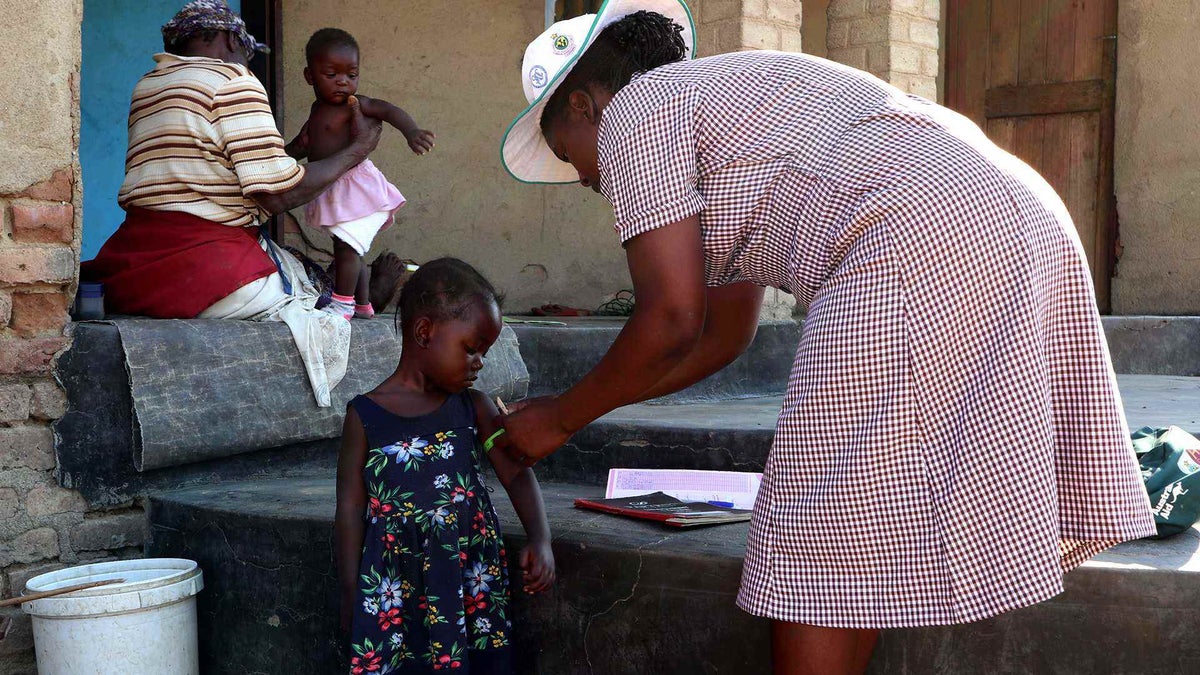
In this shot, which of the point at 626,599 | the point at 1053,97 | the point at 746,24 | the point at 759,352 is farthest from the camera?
the point at 1053,97

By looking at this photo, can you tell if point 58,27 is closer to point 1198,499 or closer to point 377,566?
point 377,566

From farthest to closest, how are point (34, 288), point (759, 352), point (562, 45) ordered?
1. point (759, 352)
2. point (34, 288)
3. point (562, 45)

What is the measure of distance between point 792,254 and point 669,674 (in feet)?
3.80

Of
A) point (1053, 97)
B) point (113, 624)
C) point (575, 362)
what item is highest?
point (1053, 97)

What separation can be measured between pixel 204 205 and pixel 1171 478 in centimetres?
275

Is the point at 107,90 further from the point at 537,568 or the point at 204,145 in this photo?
the point at 537,568

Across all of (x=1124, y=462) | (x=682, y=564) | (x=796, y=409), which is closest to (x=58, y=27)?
(x=682, y=564)

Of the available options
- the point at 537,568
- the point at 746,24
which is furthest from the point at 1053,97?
the point at 537,568

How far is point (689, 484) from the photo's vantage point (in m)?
3.29

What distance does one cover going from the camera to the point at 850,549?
1.70 m

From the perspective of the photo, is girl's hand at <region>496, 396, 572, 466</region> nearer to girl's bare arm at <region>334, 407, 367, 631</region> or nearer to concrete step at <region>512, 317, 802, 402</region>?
girl's bare arm at <region>334, 407, 367, 631</region>

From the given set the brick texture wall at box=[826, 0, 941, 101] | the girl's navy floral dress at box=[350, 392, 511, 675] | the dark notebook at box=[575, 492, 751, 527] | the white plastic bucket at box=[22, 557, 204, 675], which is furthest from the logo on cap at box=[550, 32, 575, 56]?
the brick texture wall at box=[826, 0, 941, 101]

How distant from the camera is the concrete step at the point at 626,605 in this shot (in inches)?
89.7

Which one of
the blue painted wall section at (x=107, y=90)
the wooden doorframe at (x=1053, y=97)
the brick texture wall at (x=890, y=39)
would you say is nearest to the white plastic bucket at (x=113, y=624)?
the blue painted wall section at (x=107, y=90)
